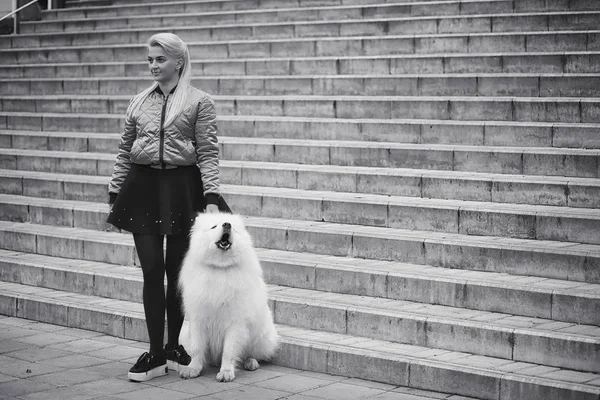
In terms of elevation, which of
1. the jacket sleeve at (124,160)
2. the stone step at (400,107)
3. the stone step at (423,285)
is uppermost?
the stone step at (400,107)

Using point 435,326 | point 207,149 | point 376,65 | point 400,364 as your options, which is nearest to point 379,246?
point 435,326

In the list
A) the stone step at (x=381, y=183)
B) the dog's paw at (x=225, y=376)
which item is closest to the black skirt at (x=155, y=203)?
the dog's paw at (x=225, y=376)

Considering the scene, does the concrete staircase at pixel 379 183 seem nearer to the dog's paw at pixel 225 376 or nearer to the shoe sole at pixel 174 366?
the dog's paw at pixel 225 376

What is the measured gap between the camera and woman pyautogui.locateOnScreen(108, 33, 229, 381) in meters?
6.18

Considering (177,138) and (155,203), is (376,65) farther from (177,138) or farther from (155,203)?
(155,203)

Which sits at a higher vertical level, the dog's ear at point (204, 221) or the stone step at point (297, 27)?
the stone step at point (297, 27)

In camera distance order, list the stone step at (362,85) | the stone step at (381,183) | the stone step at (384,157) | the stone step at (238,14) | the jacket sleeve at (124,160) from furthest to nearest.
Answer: the stone step at (238,14) < the stone step at (362,85) < the stone step at (384,157) < the stone step at (381,183) < the jacket sleeve at (124,160)

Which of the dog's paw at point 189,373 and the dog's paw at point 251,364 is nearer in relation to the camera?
the dog's paw at point 189,373

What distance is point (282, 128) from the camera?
33.7 feet

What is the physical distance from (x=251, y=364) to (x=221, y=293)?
685 millimetres

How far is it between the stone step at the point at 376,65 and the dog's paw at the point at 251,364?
5.04 meters

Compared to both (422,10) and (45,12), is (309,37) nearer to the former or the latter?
(422,10)

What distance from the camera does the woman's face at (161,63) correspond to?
6.15m

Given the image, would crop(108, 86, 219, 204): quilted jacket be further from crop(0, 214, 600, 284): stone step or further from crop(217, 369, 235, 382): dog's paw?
crop(0, 214, 600, 284): stone step
